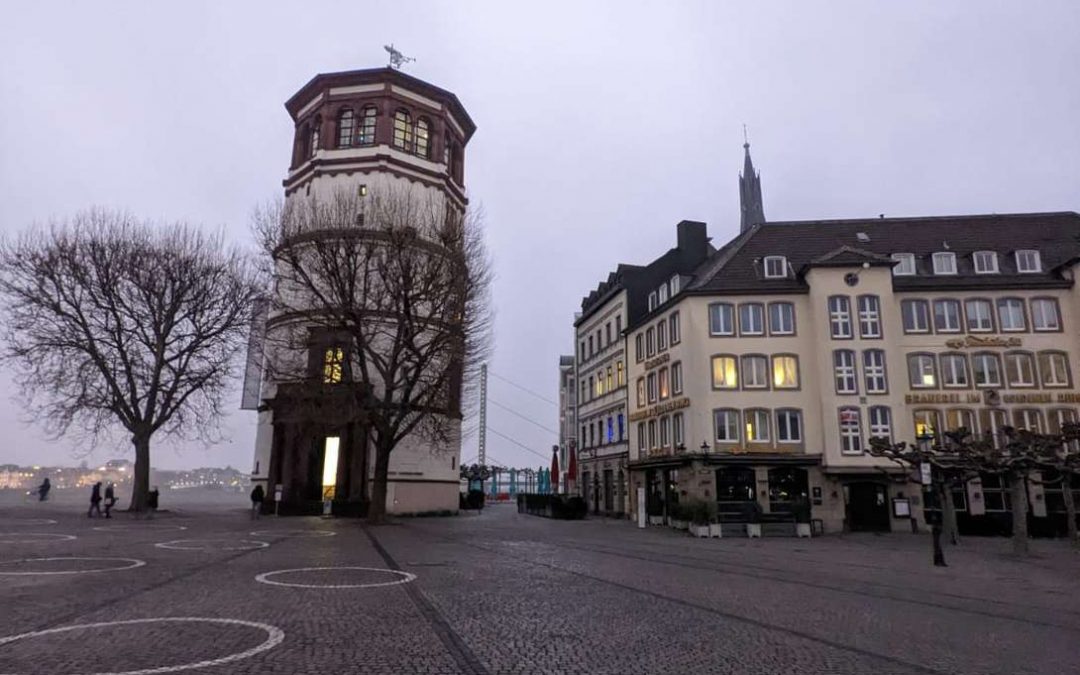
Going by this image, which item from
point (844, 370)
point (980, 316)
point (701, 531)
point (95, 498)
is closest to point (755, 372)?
point (844, 370)

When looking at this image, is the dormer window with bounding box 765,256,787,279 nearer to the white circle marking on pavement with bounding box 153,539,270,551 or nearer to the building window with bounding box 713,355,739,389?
the building window with bounding box 713,355,739,389

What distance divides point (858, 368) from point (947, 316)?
6.15 metres

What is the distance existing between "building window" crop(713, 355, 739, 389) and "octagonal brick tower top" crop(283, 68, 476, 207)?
2299 cm

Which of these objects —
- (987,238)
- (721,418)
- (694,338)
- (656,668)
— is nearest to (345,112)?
(694,338)

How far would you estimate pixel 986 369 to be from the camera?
36.1 metres

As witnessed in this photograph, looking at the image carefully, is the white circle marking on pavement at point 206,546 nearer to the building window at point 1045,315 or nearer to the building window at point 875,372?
the building window at point 875,372

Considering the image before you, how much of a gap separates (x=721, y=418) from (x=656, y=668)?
3098 centimetres

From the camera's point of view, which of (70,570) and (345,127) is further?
(345,127)

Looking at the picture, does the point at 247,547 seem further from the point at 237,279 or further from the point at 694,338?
the point at 694,338

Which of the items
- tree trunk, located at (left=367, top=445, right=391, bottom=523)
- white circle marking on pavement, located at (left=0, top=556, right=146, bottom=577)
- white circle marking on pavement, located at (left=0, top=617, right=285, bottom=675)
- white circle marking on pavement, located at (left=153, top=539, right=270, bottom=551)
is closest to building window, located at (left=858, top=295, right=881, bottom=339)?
tree trunk, located at (left=367, top=445, right=391, bottom=523)

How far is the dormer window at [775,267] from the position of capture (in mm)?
38438

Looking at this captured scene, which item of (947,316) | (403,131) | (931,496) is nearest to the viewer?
(931,496)

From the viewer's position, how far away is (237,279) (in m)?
35.2

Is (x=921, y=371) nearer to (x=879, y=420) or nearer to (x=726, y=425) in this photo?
(x=879, y=420)
